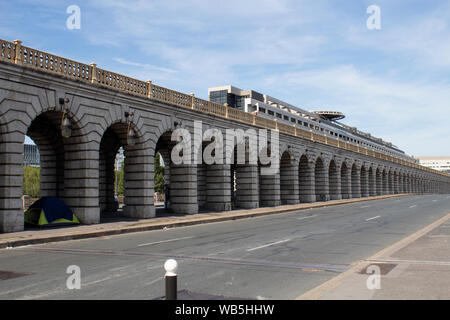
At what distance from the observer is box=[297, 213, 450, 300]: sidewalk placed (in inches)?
269

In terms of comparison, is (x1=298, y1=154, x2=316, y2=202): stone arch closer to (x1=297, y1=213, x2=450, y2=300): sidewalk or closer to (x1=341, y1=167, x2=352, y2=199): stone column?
(x1=341, y1=167, x2=352, y2=199): stone column

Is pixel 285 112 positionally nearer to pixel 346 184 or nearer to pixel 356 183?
pixel 356 183

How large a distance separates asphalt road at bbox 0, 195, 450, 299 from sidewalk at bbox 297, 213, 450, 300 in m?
0.51

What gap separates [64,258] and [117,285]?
4329 mm

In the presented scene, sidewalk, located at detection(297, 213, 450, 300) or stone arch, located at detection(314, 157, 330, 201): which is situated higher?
stone arch, located at detection(314, 157, 330, 201)

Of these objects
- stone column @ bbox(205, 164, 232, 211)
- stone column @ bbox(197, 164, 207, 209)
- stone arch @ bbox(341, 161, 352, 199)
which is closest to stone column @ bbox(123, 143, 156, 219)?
stone column @ bbox(205, 164, 232, 211)

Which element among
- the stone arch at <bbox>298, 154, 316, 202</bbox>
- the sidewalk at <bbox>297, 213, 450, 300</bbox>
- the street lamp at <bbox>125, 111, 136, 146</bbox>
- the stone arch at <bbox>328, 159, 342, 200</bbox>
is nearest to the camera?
the sidewalk at <bbox>297, 213, 450, 300</bbox>

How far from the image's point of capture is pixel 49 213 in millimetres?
19875

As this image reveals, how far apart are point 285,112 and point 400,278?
111 m

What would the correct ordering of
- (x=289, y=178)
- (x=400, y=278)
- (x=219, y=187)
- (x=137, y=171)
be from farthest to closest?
1. (x=289, y=178)
2. (x=219, y=187)
3. (x=137, y=171)
4. (x=400, y=278)

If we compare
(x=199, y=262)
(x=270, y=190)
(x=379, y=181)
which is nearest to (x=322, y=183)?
(x=270, y=190)

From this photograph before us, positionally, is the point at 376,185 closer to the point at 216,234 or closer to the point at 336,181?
the point at 336,181

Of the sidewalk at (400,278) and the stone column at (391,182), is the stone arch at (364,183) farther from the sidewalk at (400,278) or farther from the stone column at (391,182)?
the sidewalk at (400,278)
